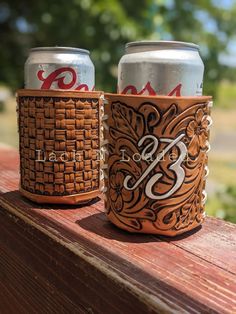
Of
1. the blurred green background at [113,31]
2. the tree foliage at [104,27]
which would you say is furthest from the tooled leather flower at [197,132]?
the tree foliage at [104,27]

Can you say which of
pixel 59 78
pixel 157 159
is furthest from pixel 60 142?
pixel 157 159

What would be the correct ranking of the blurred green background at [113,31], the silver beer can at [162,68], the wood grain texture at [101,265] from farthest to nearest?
the blurred green background at [113,31] < the silver beer can at [162,68] < the wood grain texture at [101,265]

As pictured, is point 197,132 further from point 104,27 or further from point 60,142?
point 104,27

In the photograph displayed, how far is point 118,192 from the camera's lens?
85 centimetres

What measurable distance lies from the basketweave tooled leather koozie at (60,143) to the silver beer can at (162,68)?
0.23 metres

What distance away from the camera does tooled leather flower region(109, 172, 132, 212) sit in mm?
838

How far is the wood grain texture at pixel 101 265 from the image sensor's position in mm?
645

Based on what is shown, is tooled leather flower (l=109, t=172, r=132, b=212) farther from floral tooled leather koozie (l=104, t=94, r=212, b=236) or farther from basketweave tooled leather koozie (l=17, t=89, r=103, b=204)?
basketweave tooled leather koozie (l=17, t=89, r=103, b=204)

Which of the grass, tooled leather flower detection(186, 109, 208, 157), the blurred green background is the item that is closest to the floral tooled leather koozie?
tooled leather flower detection(186, 109, 208, 157)

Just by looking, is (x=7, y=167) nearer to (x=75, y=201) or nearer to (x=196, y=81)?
(x=75, y=201)

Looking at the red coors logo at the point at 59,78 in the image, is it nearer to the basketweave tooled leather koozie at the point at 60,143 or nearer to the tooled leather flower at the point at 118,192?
the basketweave tooled leather koozie at the point at 60,143

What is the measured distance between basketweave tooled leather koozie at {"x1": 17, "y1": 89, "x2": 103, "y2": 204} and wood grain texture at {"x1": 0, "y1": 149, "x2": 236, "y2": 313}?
0.05 meters

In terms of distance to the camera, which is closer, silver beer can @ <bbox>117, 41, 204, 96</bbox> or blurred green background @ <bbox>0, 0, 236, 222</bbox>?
silver beer can @ <bbox>117, 41, 204, 96</bbox>

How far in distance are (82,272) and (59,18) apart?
12.9ft
